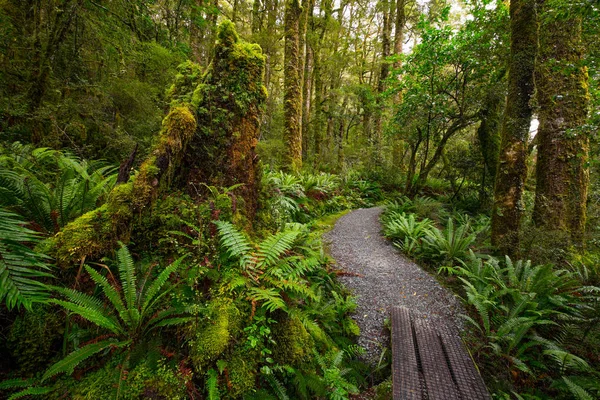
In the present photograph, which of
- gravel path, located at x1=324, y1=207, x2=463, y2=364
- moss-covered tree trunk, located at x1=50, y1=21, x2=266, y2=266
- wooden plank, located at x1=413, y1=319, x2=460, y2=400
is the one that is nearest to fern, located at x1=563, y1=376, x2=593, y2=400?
wooden plank, located at x1=413, y1=319, x2=460, y2=400

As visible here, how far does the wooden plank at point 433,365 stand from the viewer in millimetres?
2855

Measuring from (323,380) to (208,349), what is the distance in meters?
1.35

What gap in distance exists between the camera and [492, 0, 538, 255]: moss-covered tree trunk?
17.0ft

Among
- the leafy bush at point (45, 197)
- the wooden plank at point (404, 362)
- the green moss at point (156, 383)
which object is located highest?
the leafy bush at point (45, 197)

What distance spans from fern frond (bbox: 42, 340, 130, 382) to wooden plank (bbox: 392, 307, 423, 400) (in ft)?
9.58

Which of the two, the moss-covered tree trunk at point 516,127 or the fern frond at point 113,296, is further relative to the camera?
the moss-covered tree trunk at point 516,127

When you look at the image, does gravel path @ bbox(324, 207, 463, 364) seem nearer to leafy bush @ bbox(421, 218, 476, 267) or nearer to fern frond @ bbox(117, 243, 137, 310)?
leafy bush @ bbox(421, 218, 476, 267)

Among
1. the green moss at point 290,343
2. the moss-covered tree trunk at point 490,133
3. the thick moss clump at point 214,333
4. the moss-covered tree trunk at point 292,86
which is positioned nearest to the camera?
the thick moss clump at point 214,333

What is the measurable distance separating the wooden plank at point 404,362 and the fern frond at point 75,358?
292cm

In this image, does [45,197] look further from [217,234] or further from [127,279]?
[217,234]

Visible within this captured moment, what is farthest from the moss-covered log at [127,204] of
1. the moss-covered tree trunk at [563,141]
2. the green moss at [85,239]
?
the moss-covered tree trunk at [563,141]

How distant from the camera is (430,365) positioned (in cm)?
320

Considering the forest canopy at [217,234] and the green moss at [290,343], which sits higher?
the forest canopy at [217,234]

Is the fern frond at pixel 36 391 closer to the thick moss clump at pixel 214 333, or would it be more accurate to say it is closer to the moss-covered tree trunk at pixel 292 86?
the thick moss clump at pixel 214 333
